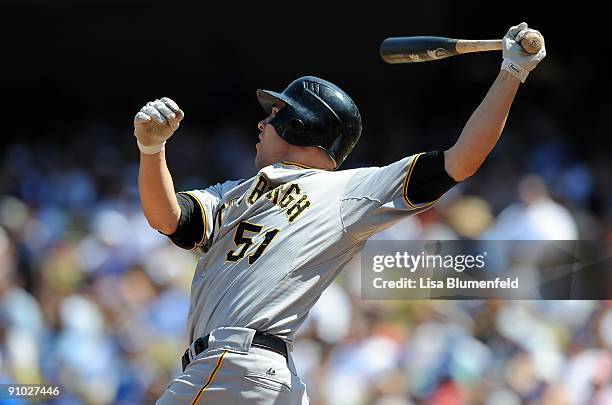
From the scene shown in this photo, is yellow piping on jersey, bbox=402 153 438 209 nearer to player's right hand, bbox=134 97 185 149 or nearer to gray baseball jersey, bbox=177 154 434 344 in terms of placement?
gray baseball jersey, bbox=177 154 434 344

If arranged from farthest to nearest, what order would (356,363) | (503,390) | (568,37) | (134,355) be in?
(568,37) < (134,355) < (356,363) < (503,390)

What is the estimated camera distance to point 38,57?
1288 cm

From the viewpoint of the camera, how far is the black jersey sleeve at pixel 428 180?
289 cm

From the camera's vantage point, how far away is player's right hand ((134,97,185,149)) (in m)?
3.01

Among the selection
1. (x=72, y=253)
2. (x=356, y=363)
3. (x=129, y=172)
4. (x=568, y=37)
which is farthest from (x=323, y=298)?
(x=568, y=37)

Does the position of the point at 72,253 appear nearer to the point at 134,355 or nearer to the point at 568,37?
the point at 134,355

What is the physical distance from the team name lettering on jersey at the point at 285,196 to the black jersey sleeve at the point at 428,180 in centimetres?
36

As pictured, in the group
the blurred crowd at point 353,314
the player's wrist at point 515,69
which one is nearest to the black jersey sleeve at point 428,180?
the player's wrist at point 515,69

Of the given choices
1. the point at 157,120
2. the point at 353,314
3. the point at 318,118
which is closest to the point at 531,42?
the point at 318,118

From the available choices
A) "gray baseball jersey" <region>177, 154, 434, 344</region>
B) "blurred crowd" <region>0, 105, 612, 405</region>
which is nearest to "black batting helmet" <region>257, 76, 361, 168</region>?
"gray baseball jersey" <region>177, 154, 434, 344</region>

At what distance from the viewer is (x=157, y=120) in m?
3.00

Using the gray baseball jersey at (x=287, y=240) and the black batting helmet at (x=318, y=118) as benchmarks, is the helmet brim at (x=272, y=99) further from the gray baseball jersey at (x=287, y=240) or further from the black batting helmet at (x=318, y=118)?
the gray baseball jersey at (x=287, y=240)

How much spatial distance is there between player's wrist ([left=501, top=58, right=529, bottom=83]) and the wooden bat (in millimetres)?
49

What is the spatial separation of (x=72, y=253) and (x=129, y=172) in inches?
70.1
